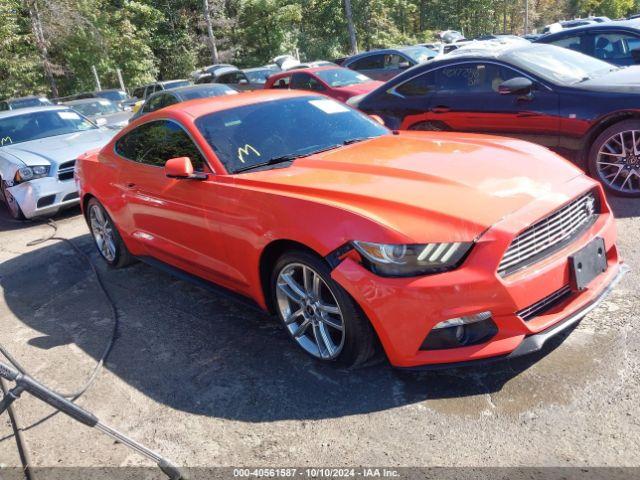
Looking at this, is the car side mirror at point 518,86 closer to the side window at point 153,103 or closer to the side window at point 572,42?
the side window at point 572,42

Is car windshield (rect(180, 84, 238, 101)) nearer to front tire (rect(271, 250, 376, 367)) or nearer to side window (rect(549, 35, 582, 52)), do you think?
side window (rect(549, 35, 582, 52))

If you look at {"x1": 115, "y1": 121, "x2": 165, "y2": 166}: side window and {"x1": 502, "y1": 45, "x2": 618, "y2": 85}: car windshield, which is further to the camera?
{"x1": 502, "y1": 45, "x2": 618, "y2": 85}: car windshield

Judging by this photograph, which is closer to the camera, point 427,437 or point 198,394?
point 427,437

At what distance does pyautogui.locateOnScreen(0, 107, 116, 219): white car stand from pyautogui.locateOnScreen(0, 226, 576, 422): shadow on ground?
2395 millimetres

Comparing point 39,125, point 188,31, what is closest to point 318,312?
point 39,125

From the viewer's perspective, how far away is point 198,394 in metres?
3.25

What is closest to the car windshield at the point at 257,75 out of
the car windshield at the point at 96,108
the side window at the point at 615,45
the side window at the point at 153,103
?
the car windshield at the point at 96,108

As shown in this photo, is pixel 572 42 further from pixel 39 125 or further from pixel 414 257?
pixel 39 125

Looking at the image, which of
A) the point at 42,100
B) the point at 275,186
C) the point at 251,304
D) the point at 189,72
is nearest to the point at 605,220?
the point at 275,186

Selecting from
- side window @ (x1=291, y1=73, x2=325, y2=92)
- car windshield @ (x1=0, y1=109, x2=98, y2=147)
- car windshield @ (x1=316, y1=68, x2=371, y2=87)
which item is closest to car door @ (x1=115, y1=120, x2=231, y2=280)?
car windshield @ (x1=0, y1=109, x2=98, y2=147)

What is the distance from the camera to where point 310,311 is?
10.9ft

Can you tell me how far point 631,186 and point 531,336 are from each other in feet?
11.3

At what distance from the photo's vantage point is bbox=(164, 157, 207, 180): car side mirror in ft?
12.2

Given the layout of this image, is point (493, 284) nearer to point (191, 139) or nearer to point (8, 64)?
point (191, 139)
